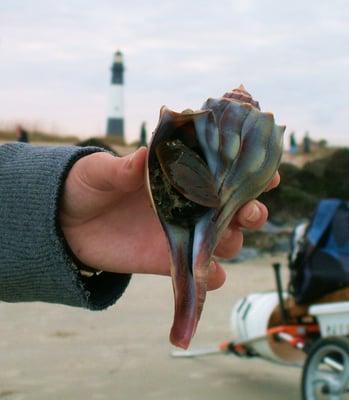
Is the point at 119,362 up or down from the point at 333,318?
down

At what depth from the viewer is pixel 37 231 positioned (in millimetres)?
1864

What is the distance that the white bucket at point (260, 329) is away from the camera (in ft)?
18.4

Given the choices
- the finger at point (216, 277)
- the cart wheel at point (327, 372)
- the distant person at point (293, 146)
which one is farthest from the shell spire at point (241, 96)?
the distant person at point (293, 146)

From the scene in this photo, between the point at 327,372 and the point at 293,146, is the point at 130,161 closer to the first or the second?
the point at 327,372

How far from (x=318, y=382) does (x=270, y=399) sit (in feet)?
3.31

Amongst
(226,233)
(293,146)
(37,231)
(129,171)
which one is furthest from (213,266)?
(293,146)

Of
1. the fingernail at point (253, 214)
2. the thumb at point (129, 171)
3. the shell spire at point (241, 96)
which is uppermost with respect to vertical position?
the shell spire at point (241, 96)

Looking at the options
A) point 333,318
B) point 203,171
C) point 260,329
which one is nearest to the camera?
point 203,171

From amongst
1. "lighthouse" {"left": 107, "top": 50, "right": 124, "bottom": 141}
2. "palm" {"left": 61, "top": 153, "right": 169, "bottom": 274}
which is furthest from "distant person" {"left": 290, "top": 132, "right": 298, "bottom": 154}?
"palm" {"left": 61, "top": 153, "right": 169, "bottom": 274}

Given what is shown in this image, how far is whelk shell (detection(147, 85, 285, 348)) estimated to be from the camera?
1.36 metres

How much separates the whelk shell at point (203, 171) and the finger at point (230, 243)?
0.81 feet

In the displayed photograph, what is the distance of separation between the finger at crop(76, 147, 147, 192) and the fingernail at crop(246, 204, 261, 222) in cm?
24

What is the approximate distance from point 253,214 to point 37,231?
59cm

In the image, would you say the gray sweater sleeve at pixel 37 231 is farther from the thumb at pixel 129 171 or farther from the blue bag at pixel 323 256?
the blue bag at pixel 323 256
